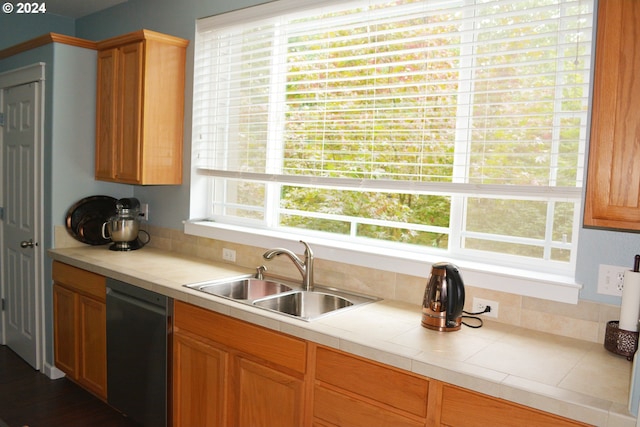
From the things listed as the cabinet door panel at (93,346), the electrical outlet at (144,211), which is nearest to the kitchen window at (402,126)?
the electrical outlet at (144,211)

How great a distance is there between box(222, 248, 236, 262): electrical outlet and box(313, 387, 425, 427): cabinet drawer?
4.64ft

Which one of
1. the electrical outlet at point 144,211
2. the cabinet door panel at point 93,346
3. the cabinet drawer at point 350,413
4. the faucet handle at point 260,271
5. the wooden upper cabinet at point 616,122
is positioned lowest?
the cabinet door panel at point 93,346

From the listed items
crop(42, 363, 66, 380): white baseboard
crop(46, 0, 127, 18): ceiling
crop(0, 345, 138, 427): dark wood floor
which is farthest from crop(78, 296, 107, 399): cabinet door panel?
crop(46, 0, 127, 18): ceiling

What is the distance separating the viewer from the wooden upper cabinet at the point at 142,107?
335 cm

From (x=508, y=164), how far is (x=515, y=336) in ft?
2.41

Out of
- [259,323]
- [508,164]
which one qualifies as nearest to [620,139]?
[508,164]

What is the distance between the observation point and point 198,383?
253 centimetres

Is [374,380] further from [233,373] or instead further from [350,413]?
[233,373]

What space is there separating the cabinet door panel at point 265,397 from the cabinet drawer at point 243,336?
6cm

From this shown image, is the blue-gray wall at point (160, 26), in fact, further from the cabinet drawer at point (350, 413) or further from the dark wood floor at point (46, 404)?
A: the cabinet drawer at point (350, 413)

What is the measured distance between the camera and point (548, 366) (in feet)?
5.60

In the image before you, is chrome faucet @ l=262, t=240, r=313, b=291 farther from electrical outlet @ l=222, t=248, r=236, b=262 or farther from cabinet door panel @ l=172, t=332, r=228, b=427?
electrical outlet @ l=222, t=248, r=236, b=262

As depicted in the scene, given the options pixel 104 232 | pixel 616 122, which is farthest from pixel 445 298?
pixel 104 232

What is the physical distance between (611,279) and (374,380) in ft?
3.19
